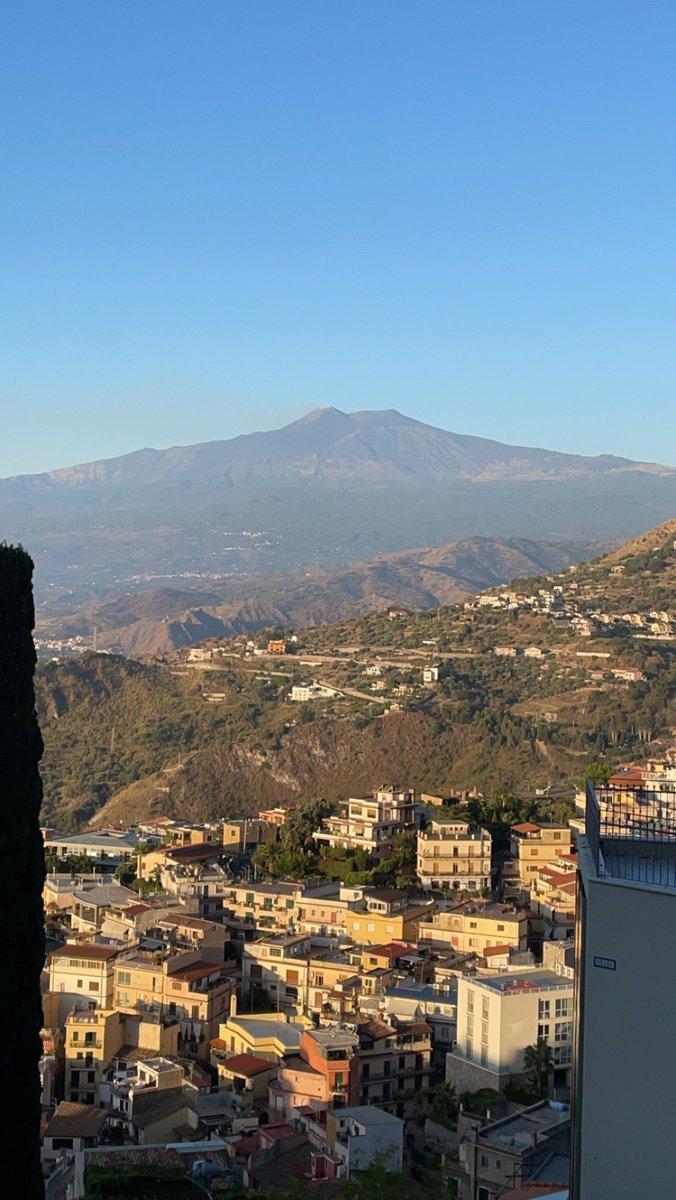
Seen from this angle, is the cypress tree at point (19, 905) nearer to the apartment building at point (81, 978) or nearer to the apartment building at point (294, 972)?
the apartment building at point (81, 978)

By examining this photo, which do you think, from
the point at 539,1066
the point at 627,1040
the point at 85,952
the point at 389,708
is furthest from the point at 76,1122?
the point at 389,708

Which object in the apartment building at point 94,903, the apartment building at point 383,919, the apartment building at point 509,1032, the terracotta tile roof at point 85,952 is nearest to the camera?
the apartment building at point 509,1032

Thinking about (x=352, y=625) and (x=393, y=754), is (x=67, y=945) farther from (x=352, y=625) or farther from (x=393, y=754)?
(x=352, y=625)

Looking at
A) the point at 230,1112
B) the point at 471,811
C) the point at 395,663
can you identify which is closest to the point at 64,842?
the point at 471,811

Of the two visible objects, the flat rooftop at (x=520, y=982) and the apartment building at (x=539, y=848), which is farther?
A: the apartment building at (x=539, y=848)

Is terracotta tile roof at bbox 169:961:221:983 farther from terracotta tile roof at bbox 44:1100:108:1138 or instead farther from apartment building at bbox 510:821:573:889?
apartment building at bbox 510:821:573:889

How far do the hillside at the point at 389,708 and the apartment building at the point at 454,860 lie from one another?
505 inches

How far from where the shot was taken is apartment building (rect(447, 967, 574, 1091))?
16.1m

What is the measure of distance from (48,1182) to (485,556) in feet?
496

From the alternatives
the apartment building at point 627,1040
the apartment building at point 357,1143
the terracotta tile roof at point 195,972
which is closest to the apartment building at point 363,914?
the terracotta tile roof at point 195,972

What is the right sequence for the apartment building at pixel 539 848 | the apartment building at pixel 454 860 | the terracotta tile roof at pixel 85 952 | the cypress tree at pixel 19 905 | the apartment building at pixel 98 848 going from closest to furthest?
the cypress tree at pixel 19 905, the terracotta tile roof at pixel 85 952, the apartment building at pixel 454 860, the apartment building at pixel 539 848, the apartment building at pixel 98 848

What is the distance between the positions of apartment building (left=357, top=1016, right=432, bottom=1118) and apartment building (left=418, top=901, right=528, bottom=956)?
4.09 m

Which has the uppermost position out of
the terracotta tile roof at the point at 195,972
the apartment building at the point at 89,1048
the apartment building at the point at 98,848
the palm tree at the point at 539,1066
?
the palm tree at the point at 539,1066

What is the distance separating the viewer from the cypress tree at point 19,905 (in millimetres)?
9805
